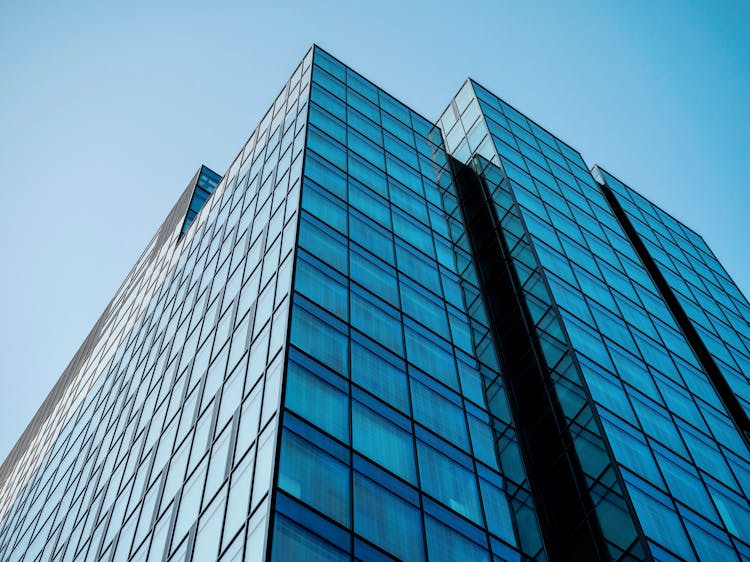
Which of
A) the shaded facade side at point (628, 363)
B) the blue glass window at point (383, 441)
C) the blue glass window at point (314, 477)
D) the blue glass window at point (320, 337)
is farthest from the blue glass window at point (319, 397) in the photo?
the shaded facade side at point (628, 363)

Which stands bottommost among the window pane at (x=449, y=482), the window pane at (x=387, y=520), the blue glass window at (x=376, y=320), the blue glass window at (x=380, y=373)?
the window pane at (x=387, y=520)

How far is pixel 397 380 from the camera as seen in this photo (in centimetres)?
2205

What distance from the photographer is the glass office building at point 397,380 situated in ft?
61.1

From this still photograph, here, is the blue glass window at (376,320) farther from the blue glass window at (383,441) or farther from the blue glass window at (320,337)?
the blue glass window at (383,441)

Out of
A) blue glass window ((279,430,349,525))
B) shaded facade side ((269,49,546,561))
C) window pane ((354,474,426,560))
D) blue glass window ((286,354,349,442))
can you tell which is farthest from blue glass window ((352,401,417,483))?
blue glass window ((279,430,349,525))

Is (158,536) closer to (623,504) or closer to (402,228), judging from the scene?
(623,504)

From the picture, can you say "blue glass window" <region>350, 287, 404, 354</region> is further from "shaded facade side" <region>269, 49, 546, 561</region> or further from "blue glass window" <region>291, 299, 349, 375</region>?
"blue glass window" <region>291, 299, 349, 375</region>

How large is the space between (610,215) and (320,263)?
80.9 ft

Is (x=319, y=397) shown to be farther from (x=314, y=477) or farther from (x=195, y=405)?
(x=195, y=405)

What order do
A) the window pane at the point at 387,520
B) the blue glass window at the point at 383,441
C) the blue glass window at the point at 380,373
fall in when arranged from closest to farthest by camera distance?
the window pane at the point at 387,520 → the blue glass window at the point at 383,441 → the blue glass window at the point at 380,373

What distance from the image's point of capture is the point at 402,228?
30.1 metres

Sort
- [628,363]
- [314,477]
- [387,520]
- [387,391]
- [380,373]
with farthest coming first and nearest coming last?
[628,363]
[380,373]
[387,391]
[387,520]
[314,477]

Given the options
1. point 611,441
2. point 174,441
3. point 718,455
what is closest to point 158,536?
point 174,441

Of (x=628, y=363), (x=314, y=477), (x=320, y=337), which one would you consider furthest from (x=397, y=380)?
(x=628, y=363)
